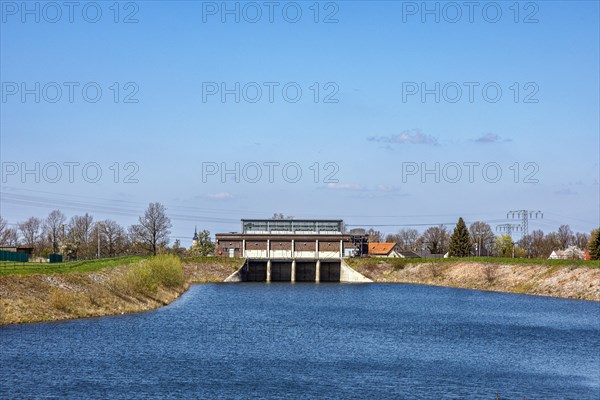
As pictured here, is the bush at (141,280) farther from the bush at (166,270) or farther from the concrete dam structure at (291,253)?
the concrete dam structure at (291,253)

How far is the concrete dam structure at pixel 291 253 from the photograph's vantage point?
575 ft

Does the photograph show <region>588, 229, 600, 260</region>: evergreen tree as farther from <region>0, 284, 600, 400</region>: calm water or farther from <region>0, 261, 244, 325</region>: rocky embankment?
<region>0, 261, 244, 325</region>: rocky embankment

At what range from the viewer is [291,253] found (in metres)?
181

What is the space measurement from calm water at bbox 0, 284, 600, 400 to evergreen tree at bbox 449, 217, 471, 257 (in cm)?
9039

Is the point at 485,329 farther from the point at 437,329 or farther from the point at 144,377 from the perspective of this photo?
the point at 144,377

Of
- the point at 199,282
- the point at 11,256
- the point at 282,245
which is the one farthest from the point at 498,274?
the point at 11,256

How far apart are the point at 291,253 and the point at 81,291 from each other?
10018cm

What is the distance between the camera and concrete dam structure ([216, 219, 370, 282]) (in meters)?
175

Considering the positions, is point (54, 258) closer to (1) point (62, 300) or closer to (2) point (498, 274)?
(1) point (62, 300)

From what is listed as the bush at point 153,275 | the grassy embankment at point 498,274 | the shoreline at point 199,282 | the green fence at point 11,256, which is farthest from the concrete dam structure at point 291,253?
the green fence at point 11,256

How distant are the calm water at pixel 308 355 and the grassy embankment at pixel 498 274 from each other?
25.3 m

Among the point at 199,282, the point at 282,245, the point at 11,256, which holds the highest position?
the point at 282,245

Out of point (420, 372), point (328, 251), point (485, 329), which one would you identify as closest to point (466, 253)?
point (328, 251)

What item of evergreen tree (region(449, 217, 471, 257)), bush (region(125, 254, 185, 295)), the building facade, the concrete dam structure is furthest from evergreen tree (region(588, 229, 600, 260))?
bush (region(125, 254, 185, 295))
